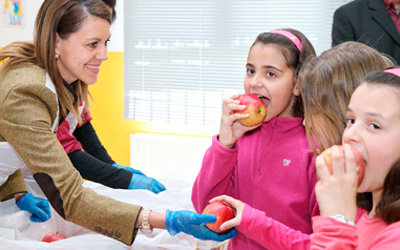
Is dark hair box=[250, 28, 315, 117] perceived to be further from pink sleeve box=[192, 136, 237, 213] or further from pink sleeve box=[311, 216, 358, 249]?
pink sleeve box=[311, 216, 358, 249]

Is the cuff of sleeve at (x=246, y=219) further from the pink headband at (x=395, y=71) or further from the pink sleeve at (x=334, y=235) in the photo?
the pink headband at (x=395, y=71)

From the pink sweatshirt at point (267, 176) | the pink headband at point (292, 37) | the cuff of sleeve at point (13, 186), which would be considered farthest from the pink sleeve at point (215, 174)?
the cuff of sleeve at point (13, 186)

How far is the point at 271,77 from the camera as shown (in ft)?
4.54

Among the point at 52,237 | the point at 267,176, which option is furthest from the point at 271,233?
the point at 52,237

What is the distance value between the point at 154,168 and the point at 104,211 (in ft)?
7.45

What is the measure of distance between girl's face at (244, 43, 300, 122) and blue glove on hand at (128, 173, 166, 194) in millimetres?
693

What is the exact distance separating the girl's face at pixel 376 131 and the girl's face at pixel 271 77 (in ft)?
1.52

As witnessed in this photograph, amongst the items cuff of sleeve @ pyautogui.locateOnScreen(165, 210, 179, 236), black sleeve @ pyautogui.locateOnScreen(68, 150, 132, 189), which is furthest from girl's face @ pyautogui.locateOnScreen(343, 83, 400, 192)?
black sleeve @ pyautogui.locateOnScreen(68, 150, 132, 189)

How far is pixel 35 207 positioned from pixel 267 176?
85 centimetres

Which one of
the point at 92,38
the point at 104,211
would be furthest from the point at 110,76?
the point at 104,211

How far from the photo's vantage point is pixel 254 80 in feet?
4.52

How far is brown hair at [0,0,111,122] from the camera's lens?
1.60 m

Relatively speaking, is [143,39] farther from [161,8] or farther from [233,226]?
[233,226]

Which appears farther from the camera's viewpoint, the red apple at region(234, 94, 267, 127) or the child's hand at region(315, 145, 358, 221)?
the red apple at region(234, 94, 267, 127)
